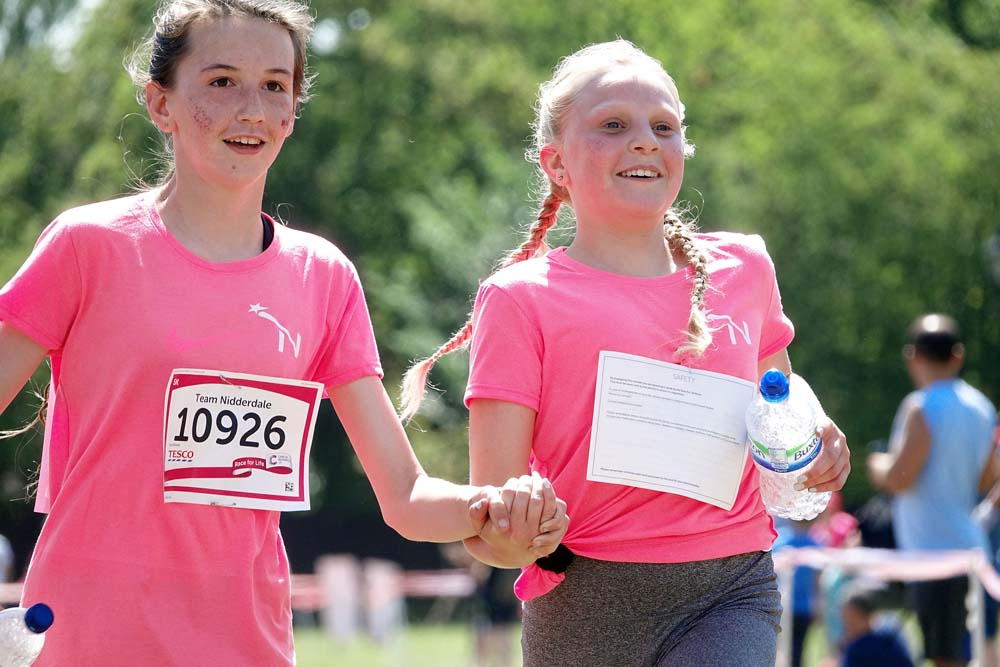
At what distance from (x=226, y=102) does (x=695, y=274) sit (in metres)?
1.21

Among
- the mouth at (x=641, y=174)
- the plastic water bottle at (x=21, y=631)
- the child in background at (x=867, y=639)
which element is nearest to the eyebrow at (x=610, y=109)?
the mouth at (x=641, y=174)

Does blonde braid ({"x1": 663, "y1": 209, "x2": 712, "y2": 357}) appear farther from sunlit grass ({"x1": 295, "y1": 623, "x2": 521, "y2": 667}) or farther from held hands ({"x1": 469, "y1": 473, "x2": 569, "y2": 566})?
sunlit grass ({"x1": 295, "y1": 623, "x2": 521, "y2": 667})

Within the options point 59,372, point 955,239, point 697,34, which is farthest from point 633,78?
point 697,34

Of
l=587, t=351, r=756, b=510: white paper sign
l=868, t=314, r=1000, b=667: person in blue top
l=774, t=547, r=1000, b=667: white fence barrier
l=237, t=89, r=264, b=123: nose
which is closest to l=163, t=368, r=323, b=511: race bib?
l=237, t=89, r=264, b=123: nose

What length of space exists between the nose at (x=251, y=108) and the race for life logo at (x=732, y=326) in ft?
3.81

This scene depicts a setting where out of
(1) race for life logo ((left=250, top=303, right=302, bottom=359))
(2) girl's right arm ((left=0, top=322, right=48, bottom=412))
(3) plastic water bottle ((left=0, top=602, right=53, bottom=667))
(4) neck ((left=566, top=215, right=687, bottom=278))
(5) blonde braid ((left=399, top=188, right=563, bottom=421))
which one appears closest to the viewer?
(3) plastic water bottle ((left=0, top=602, right=53, bottom=667))

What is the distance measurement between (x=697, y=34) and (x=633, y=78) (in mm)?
30024

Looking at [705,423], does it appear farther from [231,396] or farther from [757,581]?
[231,396]

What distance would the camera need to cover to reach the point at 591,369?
373cm

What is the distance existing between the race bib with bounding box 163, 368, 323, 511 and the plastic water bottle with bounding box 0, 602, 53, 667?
33 centimetres

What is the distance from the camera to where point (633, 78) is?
3928mm

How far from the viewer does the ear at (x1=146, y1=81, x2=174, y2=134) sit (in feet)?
11.5

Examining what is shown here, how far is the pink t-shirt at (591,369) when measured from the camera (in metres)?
3.69

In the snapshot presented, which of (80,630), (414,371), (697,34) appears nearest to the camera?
(80,630)
